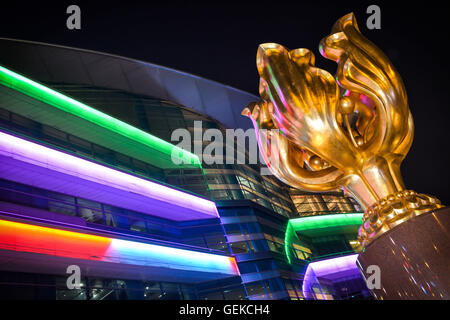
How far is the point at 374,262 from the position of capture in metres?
1.03

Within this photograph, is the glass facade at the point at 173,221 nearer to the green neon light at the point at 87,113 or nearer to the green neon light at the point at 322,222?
the green neon light at the point at 87,113

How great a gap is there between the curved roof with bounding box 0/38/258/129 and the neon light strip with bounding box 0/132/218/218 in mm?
15205

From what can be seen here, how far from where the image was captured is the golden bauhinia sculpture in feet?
3.71

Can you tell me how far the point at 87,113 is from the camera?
56.7 feet

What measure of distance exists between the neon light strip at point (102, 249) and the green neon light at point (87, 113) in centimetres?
783

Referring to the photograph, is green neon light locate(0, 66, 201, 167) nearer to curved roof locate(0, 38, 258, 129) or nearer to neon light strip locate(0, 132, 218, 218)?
neon light strip locate(0, 132, 218, 218)

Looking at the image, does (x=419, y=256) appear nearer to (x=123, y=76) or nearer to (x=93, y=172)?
(x=93, y=172)

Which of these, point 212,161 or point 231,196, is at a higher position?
point 212,161

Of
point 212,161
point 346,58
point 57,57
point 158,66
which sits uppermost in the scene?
point 57,57

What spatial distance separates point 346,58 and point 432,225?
63 centimetres

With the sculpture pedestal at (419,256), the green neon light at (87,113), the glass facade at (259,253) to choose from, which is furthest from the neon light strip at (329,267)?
the sculpture pedestal at (419,256)

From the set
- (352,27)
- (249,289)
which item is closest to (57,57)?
(249,289)

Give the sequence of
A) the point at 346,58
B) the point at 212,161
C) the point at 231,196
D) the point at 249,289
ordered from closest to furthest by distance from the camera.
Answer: the point at 346,58, the point at 249,289, the point at 231,196, the point at 212,161
